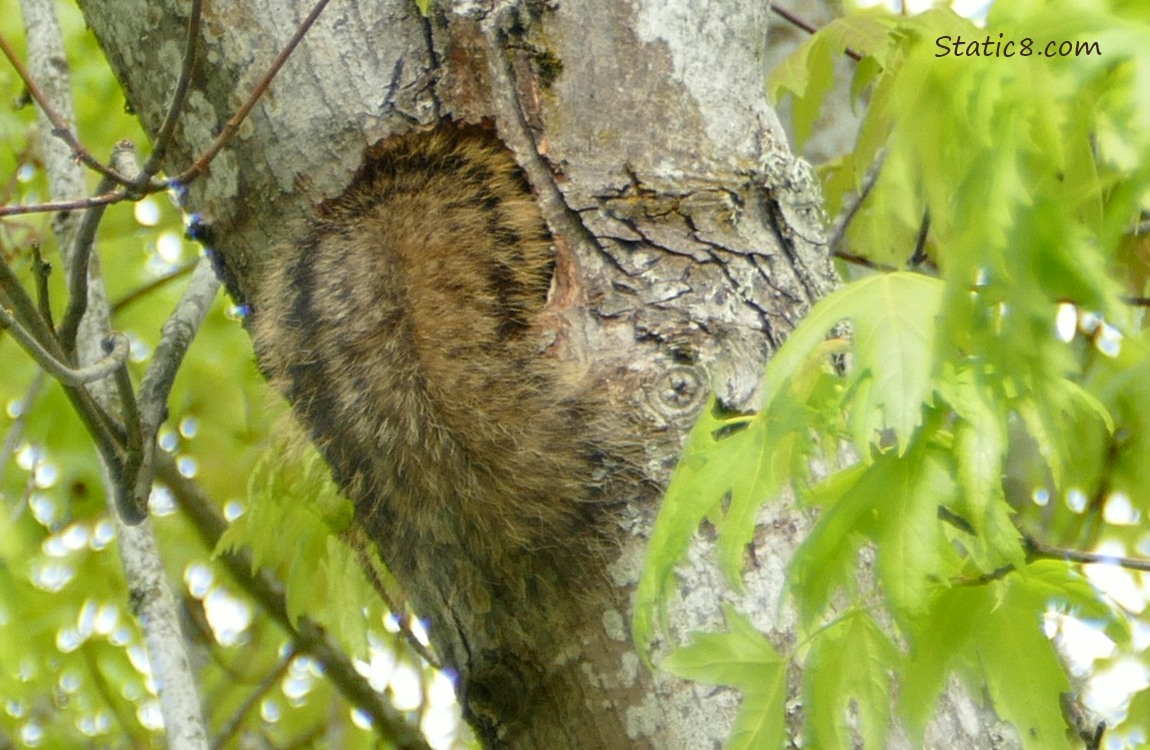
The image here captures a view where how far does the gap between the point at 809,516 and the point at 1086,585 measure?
0.29 meters

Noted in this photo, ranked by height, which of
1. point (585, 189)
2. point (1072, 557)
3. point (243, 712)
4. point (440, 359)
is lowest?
point (243, 712)

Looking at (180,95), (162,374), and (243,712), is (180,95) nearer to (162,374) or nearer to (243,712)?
(162,374)

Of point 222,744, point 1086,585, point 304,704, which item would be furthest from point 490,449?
point 304,704

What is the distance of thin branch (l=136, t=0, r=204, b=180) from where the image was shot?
1.23 m

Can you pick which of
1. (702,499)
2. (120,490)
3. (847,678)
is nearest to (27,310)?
(120,490)

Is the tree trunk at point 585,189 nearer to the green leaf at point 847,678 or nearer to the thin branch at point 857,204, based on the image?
the green leaf at point 847,678

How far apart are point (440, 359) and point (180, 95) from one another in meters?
0.38

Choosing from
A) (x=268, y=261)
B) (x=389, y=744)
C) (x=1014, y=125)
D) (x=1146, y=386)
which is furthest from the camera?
(x=389, y=744)

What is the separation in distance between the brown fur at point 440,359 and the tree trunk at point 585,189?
3cm

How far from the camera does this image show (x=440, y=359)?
1.35 meters

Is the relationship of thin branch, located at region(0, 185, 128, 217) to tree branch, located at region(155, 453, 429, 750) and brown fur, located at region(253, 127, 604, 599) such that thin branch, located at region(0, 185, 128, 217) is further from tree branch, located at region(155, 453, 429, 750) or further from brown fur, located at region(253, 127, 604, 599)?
tree branch, located at region(155, 453, 429, 750)

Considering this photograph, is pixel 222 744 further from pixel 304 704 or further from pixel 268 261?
pixel 268 261

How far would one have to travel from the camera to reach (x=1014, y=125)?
2.61ft

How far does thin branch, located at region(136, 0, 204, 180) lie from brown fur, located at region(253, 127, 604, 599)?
17 cm
